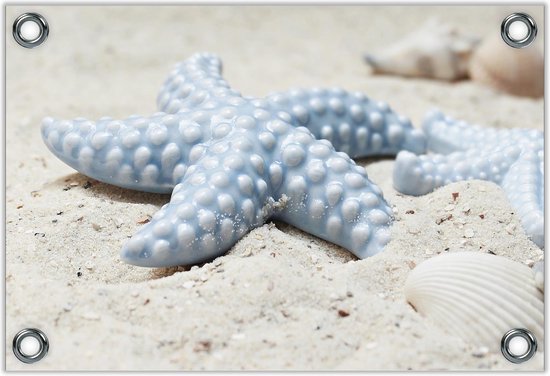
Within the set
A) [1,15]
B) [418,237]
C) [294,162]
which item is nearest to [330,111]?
[294,162]

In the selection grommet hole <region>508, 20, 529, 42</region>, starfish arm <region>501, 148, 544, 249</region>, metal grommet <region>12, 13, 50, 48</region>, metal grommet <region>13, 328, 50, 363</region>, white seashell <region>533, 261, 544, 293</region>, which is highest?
grommet hole <region>508, 20, 529, 42</region>

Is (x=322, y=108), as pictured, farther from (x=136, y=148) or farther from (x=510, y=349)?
(x=510, y=349)

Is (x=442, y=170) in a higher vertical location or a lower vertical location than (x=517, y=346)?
higher

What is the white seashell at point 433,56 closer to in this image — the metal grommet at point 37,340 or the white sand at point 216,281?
the white sand at point 216,281

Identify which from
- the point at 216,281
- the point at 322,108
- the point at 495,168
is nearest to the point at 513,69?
the point at 495,168

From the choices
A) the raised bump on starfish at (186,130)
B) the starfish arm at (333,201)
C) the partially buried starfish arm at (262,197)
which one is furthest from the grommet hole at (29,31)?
the starfish arm at (333,201)

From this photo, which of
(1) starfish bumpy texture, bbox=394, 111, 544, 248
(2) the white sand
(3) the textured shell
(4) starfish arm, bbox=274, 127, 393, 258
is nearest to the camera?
(2) the white sand

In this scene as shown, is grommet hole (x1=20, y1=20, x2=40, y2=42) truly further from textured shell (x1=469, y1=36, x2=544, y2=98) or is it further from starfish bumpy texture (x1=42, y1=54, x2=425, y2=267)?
textured shell (x1=469, y1=36, x2=544, y2=98)

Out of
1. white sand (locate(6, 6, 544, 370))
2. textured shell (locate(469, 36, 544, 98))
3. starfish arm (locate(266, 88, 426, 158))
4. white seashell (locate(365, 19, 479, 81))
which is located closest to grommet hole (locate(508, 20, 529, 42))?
white sand (locate(6, 6, 544, 370))
